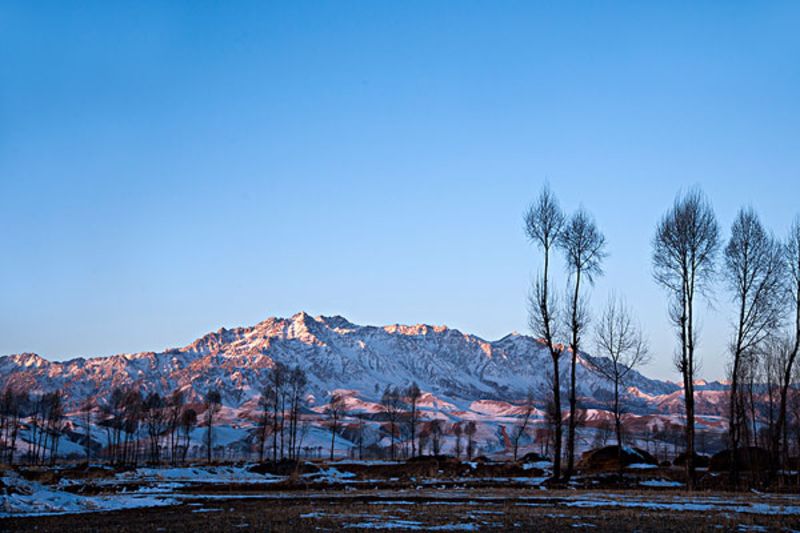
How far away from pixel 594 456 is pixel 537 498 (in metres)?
31.3

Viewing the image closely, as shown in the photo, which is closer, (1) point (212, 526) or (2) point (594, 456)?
(1) point (212, 526)

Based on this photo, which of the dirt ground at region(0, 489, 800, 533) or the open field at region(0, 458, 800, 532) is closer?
the dirt ground at region(0, 489, 800, 533)

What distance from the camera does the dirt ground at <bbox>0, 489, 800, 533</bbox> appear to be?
14773mm

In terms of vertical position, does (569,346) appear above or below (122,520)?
above

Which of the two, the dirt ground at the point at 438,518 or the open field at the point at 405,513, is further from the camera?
the open field at the point at 405,513

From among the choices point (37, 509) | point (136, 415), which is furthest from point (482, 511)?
point (136, 415)

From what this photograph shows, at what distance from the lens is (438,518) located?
1677cm

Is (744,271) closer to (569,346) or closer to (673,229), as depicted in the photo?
(673,229)

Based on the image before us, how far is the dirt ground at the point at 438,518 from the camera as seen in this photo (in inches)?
582

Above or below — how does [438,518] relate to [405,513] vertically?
above

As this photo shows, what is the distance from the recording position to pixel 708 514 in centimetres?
1742

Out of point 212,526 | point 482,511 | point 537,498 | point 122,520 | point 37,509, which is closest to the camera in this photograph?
point 212,526

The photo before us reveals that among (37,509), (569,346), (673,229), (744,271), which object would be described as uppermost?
(673,229)

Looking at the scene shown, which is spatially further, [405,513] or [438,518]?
A: [405,513]
